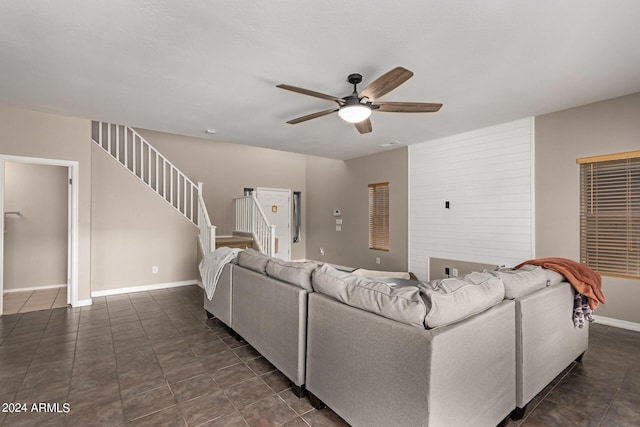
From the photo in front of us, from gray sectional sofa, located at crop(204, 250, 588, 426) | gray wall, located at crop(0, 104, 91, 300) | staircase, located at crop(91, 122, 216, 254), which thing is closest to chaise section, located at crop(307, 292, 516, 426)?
gray sectional sofa, located at crop(204, 250, 588, 426)

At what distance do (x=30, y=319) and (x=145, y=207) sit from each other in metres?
2.17

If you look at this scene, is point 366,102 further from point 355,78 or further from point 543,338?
point 543,338

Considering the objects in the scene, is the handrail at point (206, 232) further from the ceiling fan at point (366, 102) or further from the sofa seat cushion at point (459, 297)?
the sofa seat cushion at point (459, 297)

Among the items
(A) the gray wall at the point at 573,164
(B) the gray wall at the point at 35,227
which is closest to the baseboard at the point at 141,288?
(B) the gray wall at the point at 35,227

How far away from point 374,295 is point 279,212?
660cm

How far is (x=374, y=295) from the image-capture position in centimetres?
171

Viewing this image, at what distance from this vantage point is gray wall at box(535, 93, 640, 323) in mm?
3490

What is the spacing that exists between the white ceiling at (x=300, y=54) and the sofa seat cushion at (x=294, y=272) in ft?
5.86

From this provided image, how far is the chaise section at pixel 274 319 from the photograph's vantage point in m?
2.14

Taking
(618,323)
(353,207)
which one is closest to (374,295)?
(618,323)

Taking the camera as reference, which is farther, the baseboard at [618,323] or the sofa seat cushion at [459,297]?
the baseboard at [618,323]

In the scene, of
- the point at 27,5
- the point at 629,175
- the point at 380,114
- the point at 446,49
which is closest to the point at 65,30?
the point at 27,5

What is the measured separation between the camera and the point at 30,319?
3.78 meters

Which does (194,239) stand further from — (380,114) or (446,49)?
(446,49)
